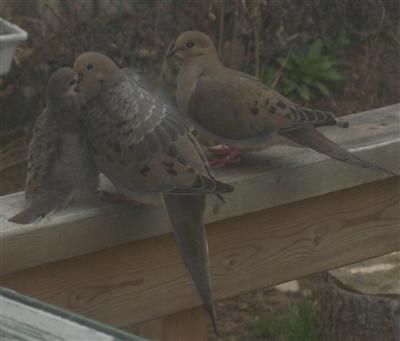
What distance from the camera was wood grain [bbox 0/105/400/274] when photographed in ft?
7.98

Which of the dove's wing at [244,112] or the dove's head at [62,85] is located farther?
the dove's wing at [244,112]

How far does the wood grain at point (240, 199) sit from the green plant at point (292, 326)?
4.39ft

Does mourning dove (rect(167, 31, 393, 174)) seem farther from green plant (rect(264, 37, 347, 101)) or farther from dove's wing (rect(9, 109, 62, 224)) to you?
green plant (rect(264, 37, 347, 101))

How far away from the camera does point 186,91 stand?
309cm

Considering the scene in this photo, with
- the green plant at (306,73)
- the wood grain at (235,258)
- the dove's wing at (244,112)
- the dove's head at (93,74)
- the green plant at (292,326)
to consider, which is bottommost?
the green plant at (306,73)

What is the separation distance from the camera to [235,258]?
283cm

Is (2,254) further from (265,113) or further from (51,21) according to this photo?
(51,21)

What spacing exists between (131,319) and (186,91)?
0.71m

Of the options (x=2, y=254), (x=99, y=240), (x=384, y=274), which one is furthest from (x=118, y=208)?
(x=384, y=274)

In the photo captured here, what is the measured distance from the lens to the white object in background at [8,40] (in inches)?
211

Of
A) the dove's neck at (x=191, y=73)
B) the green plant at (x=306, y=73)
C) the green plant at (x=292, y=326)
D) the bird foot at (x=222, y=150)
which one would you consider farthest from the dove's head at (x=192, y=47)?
the green plant at (x=306, y=73)

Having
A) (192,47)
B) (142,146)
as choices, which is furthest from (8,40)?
(142,146)

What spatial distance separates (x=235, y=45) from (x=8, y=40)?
1.40 m

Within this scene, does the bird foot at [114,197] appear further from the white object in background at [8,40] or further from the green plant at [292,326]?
the white object in background at [8,40]
